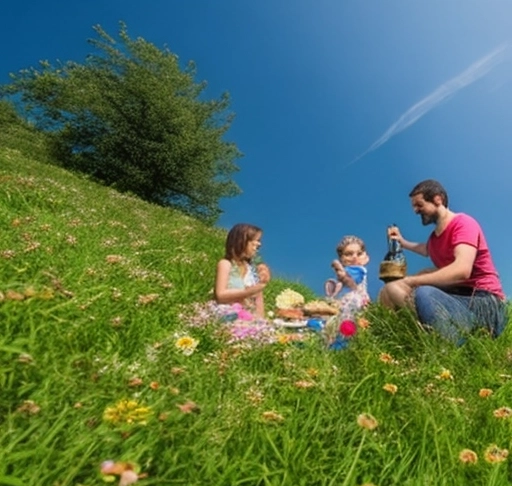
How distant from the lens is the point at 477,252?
7355mm

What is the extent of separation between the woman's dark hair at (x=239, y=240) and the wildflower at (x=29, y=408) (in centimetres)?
627

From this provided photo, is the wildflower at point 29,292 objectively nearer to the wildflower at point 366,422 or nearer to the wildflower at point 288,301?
the wildflower at point 366,422

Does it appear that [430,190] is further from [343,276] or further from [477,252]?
[343,276]

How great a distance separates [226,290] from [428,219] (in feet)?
8.09

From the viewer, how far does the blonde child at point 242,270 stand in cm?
838

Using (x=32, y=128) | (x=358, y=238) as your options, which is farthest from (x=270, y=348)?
(x=32, y=128)

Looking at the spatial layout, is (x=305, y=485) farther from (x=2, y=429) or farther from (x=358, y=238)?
(x=358, y=238)

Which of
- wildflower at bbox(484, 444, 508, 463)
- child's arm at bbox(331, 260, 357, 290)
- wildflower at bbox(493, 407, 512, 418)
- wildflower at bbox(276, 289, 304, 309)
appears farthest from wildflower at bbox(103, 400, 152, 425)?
wildflower at bbox(276, 289, 304, 309)

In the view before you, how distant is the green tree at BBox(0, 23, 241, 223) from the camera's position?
39.3m

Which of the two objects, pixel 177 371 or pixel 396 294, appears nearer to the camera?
pixel 177 371

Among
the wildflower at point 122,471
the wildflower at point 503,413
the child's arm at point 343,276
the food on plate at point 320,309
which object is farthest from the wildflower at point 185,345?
the child's arm at point 343,276

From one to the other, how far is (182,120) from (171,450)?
122 ft

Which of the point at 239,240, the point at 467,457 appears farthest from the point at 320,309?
the point at 467,457

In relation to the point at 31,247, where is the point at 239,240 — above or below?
above
